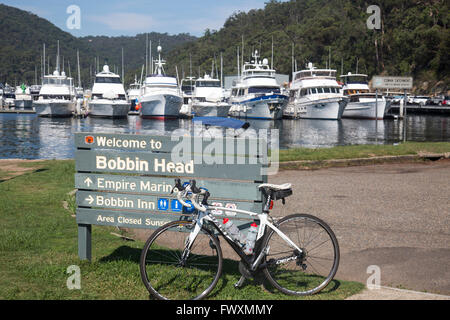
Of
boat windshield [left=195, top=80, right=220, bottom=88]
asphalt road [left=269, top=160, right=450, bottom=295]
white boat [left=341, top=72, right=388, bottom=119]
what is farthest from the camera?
boat windshield [left=195, top=80, right=220, bottom=88]

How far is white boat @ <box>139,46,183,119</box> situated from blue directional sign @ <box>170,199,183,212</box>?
6096cm

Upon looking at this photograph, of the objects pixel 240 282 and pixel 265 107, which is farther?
pixel 265 107

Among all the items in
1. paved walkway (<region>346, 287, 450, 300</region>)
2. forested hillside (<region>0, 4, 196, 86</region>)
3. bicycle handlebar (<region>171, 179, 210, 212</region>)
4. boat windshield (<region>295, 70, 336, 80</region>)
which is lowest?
paved walkway (<region>346, 287, 450, 300</region>)

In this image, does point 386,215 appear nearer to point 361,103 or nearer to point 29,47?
point 361,103

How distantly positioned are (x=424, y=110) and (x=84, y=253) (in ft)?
231

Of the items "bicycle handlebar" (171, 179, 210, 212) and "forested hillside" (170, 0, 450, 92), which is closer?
"bicycle handlebar" (171, 179, 210, 212)

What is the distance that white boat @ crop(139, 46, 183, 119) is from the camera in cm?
6600

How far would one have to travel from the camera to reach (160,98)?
65.7 meters

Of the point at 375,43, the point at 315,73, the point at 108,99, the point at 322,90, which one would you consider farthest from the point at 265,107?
the point at 375,43

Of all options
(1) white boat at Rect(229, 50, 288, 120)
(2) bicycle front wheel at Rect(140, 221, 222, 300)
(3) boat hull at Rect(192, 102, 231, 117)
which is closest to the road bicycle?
(2) bicycle front wheel at Rect(140, 221, 222, 300)

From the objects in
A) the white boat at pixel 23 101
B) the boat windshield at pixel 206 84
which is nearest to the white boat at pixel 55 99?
the boat windshield at pixel 206 84

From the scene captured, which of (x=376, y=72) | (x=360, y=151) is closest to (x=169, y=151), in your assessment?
(x=360, y=151)

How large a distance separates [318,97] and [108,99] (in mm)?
28152

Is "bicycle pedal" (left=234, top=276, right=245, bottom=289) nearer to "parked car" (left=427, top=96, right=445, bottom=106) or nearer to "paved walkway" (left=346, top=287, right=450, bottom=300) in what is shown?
"paved walkway" (left=346, top=287, right=450, bottom=300)
